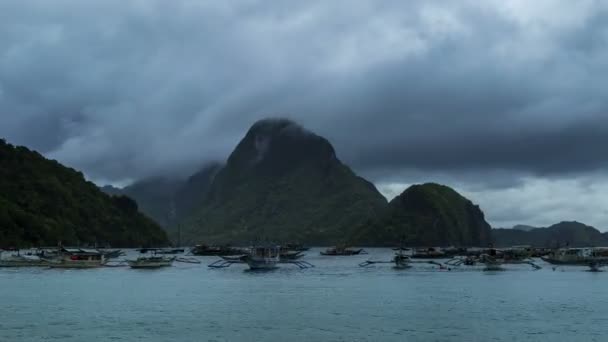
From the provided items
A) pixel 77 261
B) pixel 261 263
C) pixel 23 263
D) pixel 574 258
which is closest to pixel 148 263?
pixel 77 261

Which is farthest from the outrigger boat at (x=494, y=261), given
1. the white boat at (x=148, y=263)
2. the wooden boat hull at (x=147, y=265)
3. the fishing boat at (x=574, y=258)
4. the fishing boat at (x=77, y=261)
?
the fishing boat at (x=77, y=261)

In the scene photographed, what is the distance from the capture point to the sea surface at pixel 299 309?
59.9m

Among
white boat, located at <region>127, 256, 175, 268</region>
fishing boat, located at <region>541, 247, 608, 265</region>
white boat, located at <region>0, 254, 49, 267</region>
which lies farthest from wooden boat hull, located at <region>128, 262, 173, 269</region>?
fishing boat, located at <region>541, 247, 608, 265</region>

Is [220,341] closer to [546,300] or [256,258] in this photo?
[546,300]

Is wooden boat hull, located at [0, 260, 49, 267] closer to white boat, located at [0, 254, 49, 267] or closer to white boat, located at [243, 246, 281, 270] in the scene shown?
white boat, located at [0, 254, 49, 267]

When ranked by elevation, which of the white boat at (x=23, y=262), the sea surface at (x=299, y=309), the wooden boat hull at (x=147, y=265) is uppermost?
the white boat at (x=23, y=262)

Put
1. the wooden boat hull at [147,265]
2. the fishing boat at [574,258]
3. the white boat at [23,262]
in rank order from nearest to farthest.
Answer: the white boat at [23,262] < the wooden boat hull at [147,265] < the fishing boat at [574,258]

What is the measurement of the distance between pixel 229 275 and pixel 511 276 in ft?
183

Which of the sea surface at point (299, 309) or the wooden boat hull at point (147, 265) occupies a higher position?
the wooden boat hull at point (147, 265)

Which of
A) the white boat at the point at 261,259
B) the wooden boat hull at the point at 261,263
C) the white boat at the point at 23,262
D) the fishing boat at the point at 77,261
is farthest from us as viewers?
the white boat at the point at 23,262

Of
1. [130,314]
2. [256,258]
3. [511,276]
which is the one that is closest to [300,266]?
[256,258]

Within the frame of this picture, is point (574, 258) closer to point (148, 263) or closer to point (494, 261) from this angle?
point (494, 261)

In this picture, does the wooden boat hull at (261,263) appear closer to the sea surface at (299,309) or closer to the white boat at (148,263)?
the sea surface at (299,309)

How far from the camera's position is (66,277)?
417 feet
